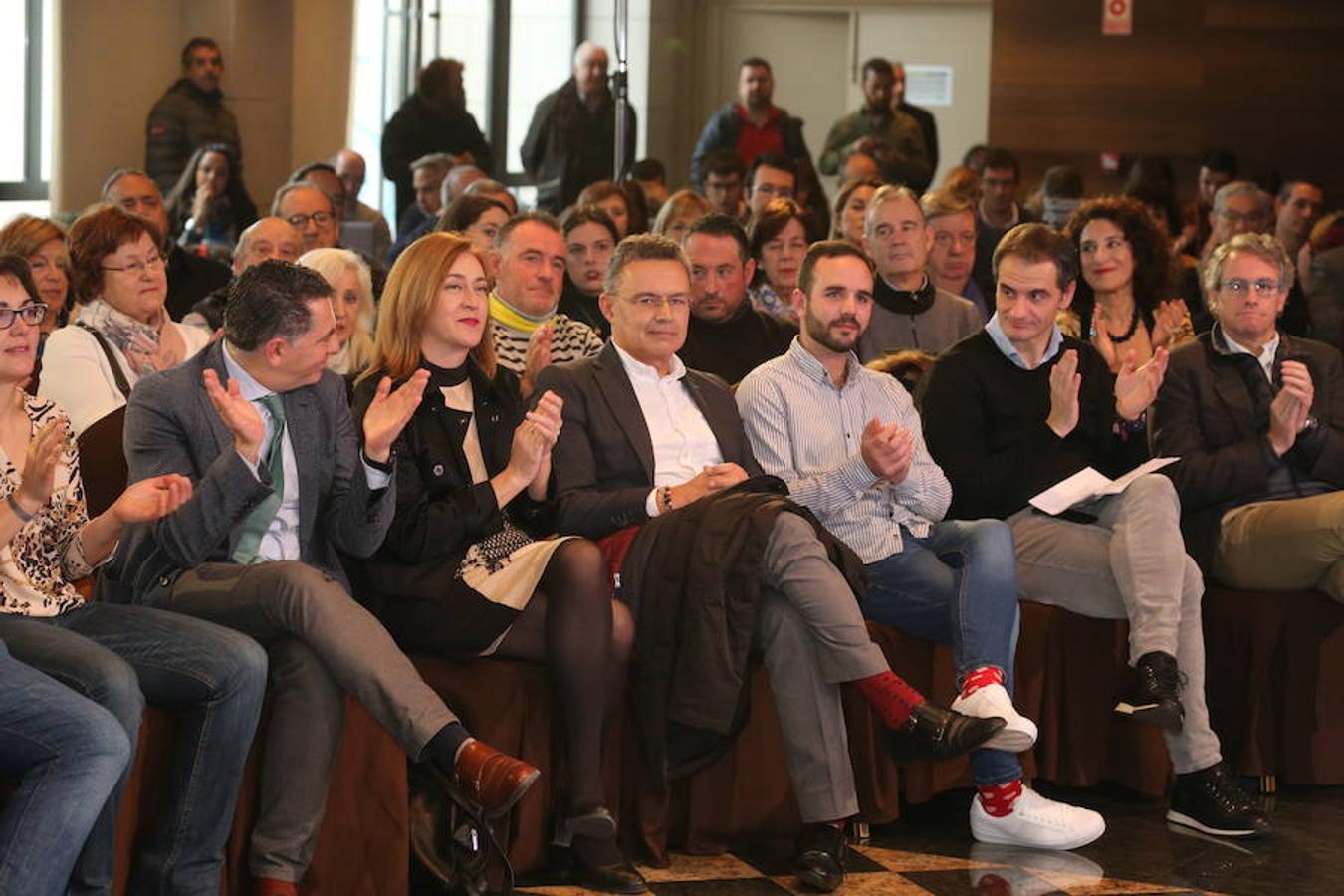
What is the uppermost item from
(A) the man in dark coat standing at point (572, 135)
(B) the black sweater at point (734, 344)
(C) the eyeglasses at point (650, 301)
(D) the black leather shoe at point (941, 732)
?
(A) the man in dark coat standing at point (572, 135)

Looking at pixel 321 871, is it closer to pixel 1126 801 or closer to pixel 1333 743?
pixel 1126 801

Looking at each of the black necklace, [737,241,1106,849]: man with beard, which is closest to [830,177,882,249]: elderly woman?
the black necklace

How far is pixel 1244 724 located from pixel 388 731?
Answer: 213cm

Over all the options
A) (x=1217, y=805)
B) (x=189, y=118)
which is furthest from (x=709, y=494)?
(x=189, y=118)

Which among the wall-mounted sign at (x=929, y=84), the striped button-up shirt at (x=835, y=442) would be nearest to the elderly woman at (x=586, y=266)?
the striped button-up shirt at (x=835, y=442)

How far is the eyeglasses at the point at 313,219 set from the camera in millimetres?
6344

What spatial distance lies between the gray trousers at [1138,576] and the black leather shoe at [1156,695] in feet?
0.10

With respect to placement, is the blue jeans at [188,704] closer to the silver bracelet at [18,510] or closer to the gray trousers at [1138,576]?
the silver bracelet at [18,510]

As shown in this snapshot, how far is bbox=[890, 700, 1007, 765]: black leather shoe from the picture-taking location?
3.94m

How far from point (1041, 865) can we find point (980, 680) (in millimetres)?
400

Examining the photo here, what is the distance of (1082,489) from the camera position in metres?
4.58

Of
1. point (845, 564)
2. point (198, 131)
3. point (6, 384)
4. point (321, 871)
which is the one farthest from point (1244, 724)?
point (198, 131)

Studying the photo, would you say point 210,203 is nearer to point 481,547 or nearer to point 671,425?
point 671,425

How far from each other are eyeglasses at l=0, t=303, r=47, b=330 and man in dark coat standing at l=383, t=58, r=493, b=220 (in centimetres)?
580
